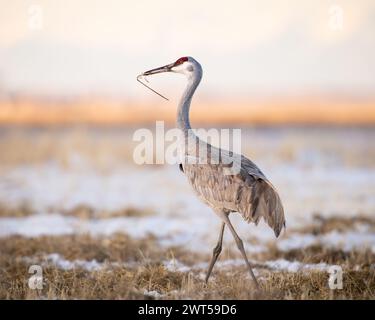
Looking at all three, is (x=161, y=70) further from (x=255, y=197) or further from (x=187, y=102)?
(x=255, y=197)

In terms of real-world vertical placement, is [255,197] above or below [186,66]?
below

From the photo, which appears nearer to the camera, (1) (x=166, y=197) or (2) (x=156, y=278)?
(2) (x=156, y=278)

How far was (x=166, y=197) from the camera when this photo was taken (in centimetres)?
1529

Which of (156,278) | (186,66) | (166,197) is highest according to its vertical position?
(186,66)

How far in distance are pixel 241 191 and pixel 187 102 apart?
118 centimetres

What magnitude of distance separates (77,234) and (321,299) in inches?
215

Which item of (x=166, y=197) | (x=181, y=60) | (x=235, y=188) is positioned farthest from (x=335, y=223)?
(x=181, y=60)

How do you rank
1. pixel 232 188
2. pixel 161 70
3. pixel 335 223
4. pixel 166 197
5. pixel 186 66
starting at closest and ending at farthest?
pixel 232 188
pixel 186 66
pixel 161 70
pixel 335 223
pixel 166 197

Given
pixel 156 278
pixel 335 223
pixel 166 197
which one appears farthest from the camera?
pixel 166 197

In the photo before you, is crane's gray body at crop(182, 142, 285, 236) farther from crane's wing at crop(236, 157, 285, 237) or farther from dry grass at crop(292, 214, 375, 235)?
dry grass at crop(292, 214, 375, 235)

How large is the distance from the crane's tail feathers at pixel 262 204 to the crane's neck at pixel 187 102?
95cm

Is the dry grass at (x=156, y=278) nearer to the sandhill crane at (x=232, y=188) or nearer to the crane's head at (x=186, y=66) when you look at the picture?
the sandhill crane at (x=232, y=188)

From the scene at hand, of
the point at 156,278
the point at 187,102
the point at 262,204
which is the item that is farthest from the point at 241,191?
the point at 156,278
